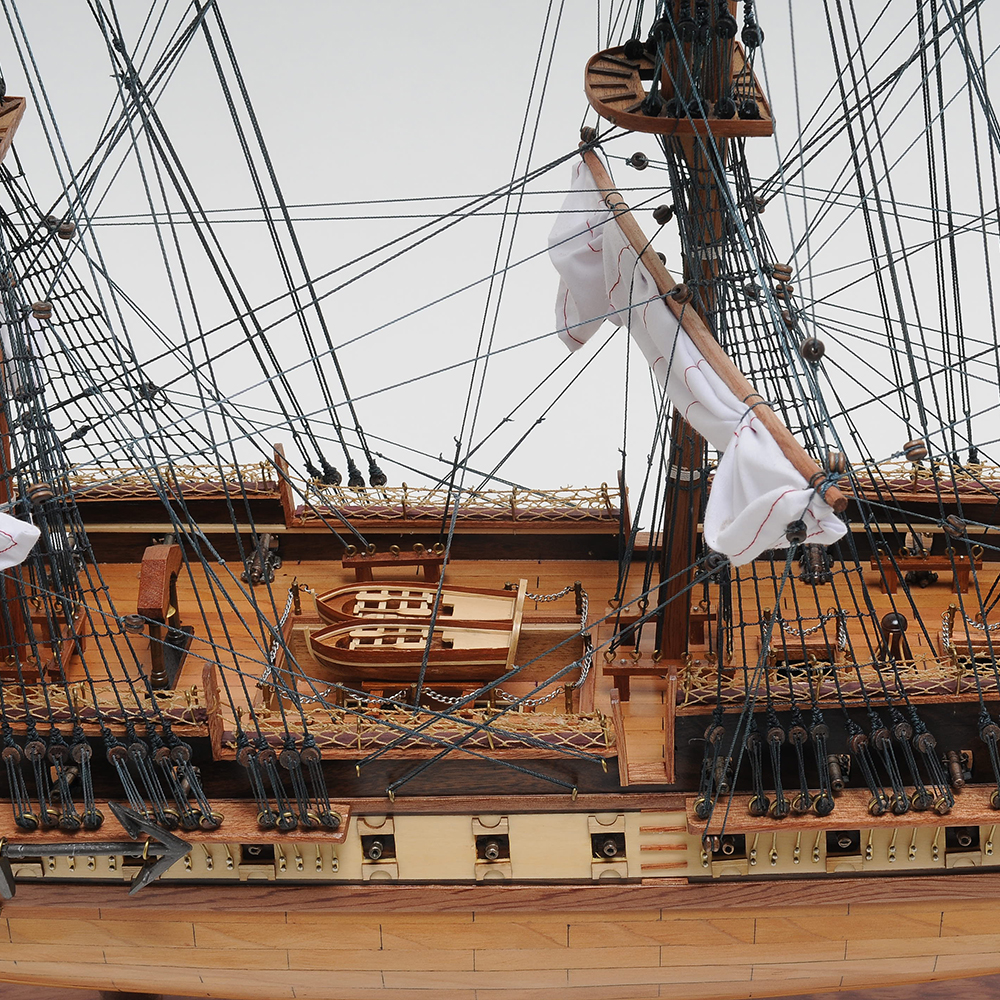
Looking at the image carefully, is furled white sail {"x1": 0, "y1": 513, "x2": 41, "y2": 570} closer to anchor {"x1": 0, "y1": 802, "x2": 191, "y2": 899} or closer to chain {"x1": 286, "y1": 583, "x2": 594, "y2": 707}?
anchor {"x1": 0, "y1": 802, "x2": 191, "y2": 899}

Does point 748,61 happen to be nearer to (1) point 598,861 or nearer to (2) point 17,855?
(1) point 598,861

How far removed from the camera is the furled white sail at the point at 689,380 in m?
6.22

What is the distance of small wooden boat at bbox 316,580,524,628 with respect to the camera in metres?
7.93

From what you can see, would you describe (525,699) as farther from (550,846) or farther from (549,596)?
(549,596)

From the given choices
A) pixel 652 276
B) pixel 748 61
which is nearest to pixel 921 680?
pixel 652 276

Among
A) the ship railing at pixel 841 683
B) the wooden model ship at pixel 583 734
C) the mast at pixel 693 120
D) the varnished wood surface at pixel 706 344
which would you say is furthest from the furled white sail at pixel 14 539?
the varnished wood surface at pixel 706 344

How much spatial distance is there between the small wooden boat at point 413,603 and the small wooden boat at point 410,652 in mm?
113

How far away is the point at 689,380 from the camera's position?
6.93 meters

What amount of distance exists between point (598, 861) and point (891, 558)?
181cm

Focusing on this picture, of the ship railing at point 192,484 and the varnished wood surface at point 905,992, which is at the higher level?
the ship railing at point 192,484

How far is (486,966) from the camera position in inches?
288

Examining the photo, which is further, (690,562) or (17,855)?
(690,562)

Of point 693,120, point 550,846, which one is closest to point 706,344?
point 693,120

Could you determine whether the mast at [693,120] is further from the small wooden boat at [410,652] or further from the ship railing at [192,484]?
the ship railing at [192,484]
